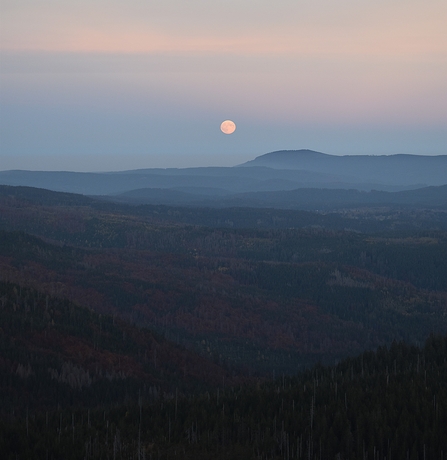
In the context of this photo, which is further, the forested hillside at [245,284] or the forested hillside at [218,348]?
the forested hillside at [245,284]

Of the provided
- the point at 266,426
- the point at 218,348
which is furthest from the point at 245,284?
the point at 266,426

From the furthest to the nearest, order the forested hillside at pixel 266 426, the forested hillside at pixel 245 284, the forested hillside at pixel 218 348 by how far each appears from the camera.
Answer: the forested hillside at pixel 245 284
the forested hillside at pixel 218 348
the forested hillside at pixel 266 426

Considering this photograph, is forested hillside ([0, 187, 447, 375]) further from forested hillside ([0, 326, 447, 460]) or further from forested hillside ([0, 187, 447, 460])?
forested hillside ([0, 326, 447, 460])

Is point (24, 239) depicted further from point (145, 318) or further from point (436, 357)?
point (436, 357)

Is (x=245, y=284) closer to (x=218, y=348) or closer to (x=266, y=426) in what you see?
(x=218, y=348)

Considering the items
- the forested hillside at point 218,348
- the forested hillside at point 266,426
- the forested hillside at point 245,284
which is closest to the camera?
the forested hillside at point 266,426

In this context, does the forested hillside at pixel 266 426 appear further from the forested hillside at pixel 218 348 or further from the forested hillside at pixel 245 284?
the forested hillside at pixel 245 284

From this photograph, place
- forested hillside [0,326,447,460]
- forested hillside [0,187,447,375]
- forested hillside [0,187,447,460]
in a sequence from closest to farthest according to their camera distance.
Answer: forested hillside [0,326,447,460]
forested hillside [0,187,447,460]
forested hillside [0,187,447,375]

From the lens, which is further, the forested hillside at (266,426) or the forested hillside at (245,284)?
the forested hillside at (245,284)

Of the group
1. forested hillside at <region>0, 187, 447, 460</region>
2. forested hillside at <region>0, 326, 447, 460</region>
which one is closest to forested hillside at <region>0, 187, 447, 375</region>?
forested hillside at <region>0, 187, 447, 460</region>

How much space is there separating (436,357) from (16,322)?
35.7 meters

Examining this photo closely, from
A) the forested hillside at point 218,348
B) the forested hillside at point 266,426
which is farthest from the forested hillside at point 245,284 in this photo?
the forested hillside at point 266,426

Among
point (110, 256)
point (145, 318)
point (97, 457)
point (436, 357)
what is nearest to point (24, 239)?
point (110, 256)

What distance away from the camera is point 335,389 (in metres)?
41.8
